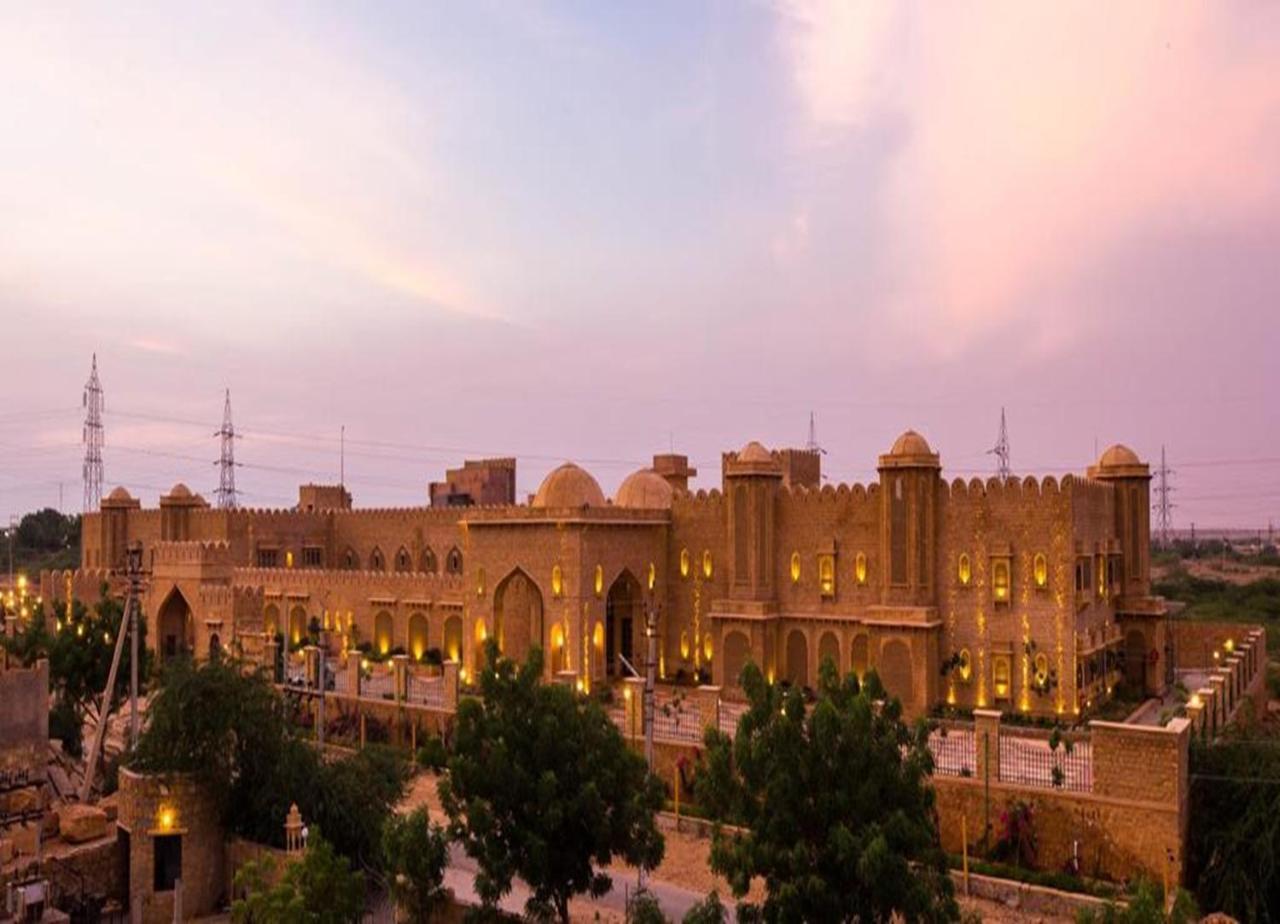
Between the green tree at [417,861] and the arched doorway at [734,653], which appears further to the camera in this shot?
the arched doorway at [734,653]

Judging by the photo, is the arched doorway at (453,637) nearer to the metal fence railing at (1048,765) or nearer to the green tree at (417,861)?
the metal fence railing at (1048,765)

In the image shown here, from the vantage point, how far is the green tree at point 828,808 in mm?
13898

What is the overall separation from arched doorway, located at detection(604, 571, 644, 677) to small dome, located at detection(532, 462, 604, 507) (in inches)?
126

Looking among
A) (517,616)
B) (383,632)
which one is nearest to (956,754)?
(517,616)

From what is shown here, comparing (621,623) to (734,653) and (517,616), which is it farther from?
(734,653)

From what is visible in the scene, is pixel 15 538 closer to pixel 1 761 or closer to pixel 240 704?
pixel 1 761

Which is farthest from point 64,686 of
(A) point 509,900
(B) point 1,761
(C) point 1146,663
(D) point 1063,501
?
(C) point 1146,663

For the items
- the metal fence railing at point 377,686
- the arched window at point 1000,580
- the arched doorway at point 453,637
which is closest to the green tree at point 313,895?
the metal fence railing at point 377,686

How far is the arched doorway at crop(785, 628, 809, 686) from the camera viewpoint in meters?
33.7

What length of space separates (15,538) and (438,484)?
70.1 m

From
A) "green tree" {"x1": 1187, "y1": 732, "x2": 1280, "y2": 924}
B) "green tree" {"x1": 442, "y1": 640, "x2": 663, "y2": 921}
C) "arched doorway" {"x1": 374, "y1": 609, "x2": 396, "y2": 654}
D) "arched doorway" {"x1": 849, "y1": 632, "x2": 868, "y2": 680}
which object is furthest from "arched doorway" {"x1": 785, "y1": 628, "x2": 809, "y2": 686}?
"green tree" {"x1": 442, "y1": 640, "x2": 663, "y2": 921}

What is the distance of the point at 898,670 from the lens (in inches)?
1227

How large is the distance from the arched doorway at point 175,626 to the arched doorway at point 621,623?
17108 mm

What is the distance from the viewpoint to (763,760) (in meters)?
15.0
